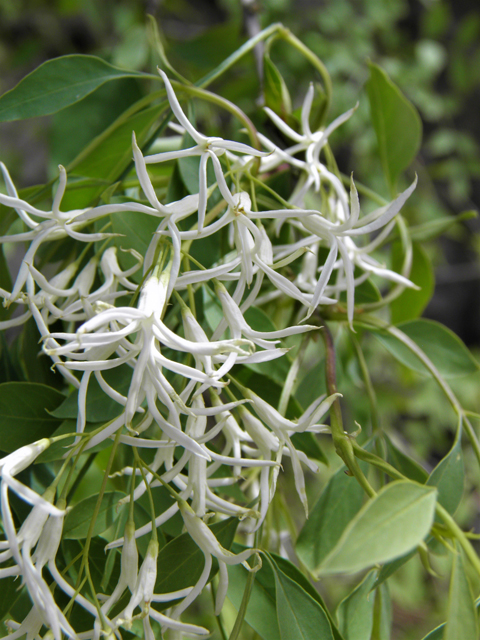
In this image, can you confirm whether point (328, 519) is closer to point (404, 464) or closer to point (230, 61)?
point (404, 464)

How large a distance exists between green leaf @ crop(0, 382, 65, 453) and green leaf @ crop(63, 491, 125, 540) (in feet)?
0.12

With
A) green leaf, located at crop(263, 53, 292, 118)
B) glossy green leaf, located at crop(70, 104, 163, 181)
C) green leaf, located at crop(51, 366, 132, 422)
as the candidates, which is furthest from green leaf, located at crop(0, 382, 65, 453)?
green leaf, located at crop(263, 53, 292, 118)

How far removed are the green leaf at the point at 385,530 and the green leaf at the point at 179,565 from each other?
0.10 metres

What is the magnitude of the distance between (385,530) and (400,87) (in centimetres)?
110

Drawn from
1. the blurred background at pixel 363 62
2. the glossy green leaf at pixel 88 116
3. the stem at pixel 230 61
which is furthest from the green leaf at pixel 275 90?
the blurred background at pixel 363 62

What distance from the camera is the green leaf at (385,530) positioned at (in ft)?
→ 0.39

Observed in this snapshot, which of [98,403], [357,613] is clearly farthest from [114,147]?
[357,613]

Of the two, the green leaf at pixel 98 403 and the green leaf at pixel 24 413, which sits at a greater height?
the green leaf at pixel 98 403

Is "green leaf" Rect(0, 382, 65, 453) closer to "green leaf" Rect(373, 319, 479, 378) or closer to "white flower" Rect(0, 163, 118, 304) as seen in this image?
"white flower" Rect(0, 163, 118, 304)

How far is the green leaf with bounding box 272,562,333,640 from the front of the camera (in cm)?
20

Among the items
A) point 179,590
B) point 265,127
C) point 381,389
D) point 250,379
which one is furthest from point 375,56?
point 179,590

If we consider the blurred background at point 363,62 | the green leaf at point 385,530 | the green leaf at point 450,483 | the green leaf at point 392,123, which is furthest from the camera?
the blurred background at point 363,62

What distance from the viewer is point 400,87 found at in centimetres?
104

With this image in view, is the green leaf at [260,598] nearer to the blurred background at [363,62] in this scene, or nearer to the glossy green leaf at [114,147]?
the glossy green leaf at [114,147]
